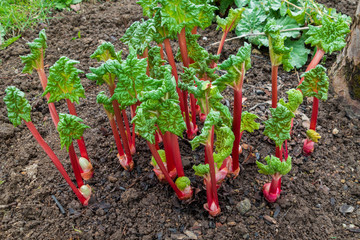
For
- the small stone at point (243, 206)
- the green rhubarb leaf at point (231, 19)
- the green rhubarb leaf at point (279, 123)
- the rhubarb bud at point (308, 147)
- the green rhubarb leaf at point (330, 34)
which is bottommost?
the small stone at point (243, 206)

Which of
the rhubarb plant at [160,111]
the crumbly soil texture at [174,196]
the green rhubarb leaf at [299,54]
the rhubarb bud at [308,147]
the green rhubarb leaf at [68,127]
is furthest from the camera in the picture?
the green rhubarb leaf at [299,54]

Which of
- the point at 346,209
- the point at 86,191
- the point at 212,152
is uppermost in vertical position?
the point at 212,152

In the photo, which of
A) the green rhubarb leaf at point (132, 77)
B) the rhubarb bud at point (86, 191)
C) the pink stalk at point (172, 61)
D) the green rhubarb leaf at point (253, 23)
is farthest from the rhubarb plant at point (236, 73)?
the green rhubarb leaf at point (253, 23)

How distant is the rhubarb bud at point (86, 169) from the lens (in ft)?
7.85

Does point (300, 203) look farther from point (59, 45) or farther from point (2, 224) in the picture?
point (59, 45)

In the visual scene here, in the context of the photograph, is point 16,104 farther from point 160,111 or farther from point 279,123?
point 279,123

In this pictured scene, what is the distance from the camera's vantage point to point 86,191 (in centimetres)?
229

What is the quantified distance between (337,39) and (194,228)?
161 cm

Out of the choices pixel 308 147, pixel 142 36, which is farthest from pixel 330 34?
pixel 142 36

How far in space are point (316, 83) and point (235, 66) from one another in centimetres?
77

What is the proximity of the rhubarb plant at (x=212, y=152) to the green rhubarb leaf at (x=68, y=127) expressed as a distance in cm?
71

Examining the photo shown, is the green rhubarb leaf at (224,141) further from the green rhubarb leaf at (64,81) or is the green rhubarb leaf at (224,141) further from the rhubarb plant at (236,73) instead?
the green rhubarb leaf at (64,81)

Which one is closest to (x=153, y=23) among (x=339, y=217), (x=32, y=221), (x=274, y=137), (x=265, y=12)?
(x=274, y=137)

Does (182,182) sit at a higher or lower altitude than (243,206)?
higher
